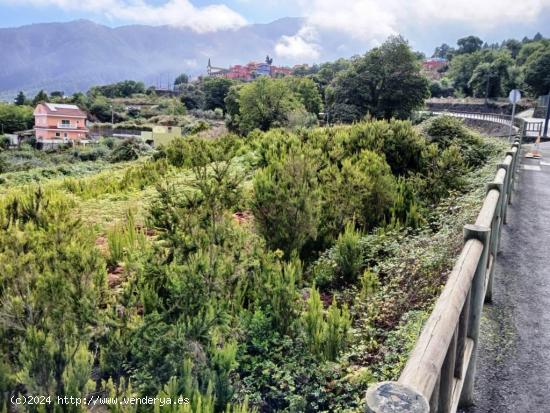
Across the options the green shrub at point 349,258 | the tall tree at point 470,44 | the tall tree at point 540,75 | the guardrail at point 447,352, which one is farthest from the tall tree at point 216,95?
the guardrail at point 447,352

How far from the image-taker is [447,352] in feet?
7.25

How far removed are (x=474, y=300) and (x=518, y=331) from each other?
5.07 ft

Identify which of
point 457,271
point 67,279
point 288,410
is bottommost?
point 288,410

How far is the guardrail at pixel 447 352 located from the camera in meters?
1.40

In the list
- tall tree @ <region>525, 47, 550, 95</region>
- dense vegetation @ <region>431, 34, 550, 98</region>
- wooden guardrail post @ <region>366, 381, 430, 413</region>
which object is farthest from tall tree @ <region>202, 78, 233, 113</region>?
wooden guardrail post @ <region>366, 381, 430, 413</region>

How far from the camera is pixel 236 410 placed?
8.88ft

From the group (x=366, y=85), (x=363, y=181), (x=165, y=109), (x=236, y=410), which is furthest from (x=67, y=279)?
(x=165, y=109)

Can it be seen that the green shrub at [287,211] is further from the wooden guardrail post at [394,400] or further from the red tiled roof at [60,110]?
the red tiled roof at [60,110]

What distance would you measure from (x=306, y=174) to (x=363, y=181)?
1143 mm

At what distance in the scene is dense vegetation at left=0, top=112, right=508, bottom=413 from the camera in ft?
10.2

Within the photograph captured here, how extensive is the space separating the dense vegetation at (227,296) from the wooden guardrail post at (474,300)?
0.46 metres

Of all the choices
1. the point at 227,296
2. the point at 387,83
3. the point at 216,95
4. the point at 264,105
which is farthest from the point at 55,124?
the point at 227,296

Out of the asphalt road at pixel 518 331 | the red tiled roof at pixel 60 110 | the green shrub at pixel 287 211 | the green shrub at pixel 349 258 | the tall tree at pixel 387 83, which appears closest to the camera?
the asphalt road at pixel 518 331

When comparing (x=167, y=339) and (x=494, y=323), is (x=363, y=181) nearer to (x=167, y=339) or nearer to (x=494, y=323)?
(x=494, y=323)
